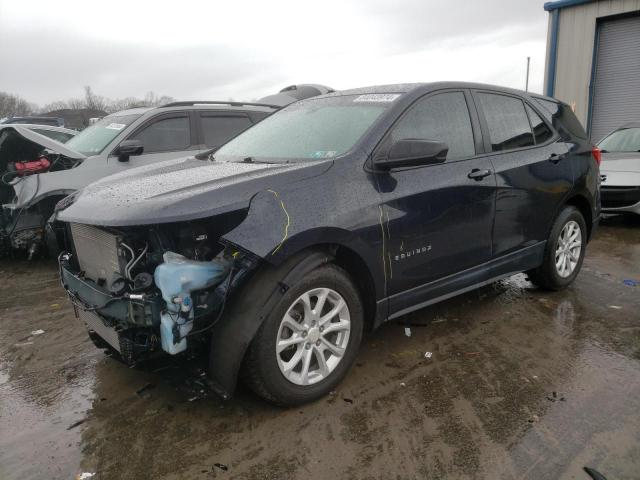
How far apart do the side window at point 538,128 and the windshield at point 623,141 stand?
5157 mm

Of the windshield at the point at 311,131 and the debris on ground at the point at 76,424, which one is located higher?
the windshield at the point at 311,131

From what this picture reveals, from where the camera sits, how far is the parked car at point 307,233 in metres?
2.47

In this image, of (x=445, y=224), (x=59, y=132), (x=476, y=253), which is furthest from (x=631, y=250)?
(x=59, y=132)

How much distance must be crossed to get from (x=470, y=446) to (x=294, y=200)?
1529 mm

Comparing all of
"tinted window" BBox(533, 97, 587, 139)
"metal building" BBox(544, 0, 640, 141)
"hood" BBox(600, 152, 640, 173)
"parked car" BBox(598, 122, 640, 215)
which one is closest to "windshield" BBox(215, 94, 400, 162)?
"tinted window" BBox(533, 97, 587, 139)

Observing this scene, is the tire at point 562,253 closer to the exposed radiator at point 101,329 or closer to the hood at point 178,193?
the hood at point 178,193

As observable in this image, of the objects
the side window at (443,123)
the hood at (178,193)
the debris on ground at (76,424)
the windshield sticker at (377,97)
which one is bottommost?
the debris on ground at (76,424)

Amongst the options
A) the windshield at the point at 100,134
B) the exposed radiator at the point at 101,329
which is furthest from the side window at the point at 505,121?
the windshield at the point at 100,134

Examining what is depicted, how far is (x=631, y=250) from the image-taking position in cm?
610

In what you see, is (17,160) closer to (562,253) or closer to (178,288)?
(178,288)

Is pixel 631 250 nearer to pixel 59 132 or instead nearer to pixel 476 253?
pixel 476 253

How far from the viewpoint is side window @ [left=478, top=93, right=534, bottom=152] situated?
3.75 m

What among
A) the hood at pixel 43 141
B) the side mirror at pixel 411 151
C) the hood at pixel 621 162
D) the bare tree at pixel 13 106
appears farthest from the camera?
the bare tree at pixel 13 106

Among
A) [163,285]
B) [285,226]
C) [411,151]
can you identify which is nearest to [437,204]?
[411,151]
